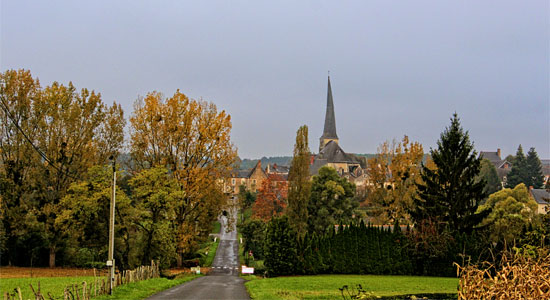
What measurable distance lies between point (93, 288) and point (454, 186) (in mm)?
23712

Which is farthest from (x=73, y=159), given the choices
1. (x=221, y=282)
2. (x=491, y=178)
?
(x=491, y=178)

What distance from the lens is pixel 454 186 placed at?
109ft

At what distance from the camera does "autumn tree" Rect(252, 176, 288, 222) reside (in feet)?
193

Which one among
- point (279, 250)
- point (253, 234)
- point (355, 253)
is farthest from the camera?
point (253, 234)

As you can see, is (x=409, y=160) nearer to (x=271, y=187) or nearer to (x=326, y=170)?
(x=326, y=170)

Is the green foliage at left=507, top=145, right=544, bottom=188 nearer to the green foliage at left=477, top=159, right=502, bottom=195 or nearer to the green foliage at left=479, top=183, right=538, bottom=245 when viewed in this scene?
the green foliage at left=477, top=159, right=502, bottom=195

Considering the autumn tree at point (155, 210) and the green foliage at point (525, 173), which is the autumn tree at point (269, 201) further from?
the green foliage at point (525, 173)

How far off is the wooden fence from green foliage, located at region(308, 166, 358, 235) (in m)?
23.3

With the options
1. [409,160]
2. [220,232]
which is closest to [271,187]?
[220,232]

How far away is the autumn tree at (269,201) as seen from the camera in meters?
58.8

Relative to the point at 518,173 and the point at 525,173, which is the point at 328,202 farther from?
the point at 525,173

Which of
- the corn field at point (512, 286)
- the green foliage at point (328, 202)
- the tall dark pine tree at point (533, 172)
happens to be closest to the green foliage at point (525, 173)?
the tall dark pine tree at point (533, 172)

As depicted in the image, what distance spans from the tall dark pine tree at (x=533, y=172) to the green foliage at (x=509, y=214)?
124ft

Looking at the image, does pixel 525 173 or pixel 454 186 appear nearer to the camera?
pixel 454 186
